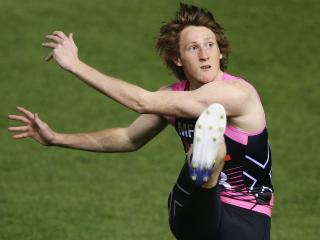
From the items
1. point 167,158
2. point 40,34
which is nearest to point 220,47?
point 167,158

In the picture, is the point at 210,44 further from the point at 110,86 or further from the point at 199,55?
the point at 110,86

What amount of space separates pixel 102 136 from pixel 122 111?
4.90m

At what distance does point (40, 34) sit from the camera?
47.0 ft

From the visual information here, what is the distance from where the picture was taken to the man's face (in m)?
6.81

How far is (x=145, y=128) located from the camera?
24.0 feet

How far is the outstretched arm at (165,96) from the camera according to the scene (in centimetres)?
652

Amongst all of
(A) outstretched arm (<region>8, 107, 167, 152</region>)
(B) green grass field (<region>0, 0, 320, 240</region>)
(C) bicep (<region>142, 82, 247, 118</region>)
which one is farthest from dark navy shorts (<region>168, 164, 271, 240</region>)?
(B) green grass field (<region>0, 0, 320, 240</region>)

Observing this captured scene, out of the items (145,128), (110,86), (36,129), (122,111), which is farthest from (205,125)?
(122,111)

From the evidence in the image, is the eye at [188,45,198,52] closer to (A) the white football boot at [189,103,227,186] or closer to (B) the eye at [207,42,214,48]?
(B) the eye at [207,42,214,48]

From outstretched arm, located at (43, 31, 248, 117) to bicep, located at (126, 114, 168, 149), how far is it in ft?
2.03

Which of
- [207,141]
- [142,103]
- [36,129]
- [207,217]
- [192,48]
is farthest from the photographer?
[36,129]

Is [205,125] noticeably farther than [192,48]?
No

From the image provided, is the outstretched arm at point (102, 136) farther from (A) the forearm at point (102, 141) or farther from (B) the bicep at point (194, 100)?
(B) the bicep at point (194, 100)

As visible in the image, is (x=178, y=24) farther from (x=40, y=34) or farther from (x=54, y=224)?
(x=40, y=34)
